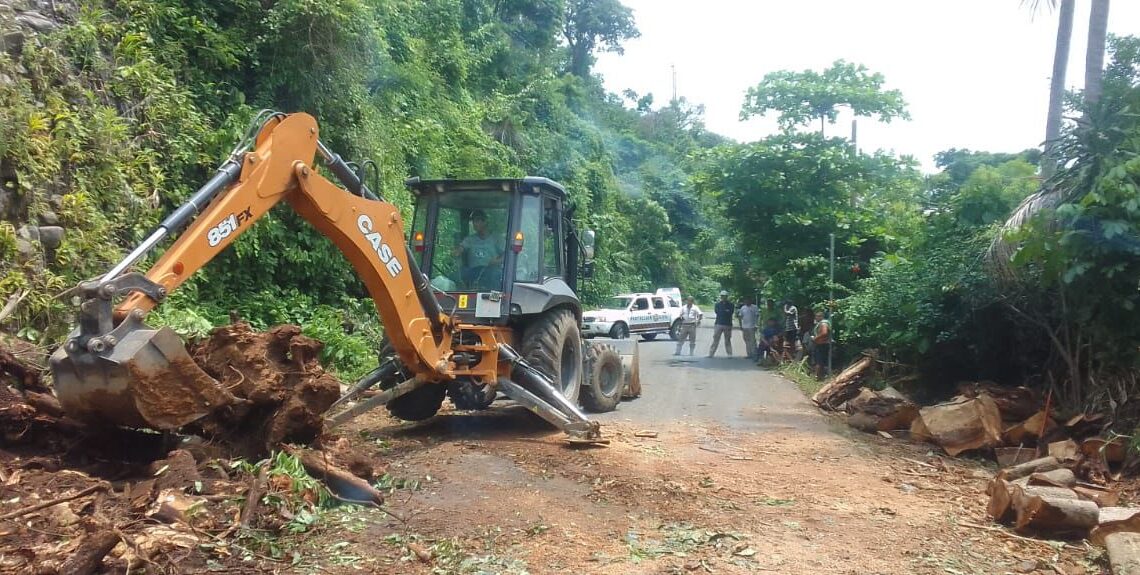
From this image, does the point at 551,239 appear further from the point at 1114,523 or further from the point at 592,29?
the point at 592,29

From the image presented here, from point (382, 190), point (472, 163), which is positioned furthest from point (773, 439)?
point (472, 163)

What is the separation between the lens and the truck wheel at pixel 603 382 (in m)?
11.4

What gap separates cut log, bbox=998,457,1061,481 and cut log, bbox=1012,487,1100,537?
129cm

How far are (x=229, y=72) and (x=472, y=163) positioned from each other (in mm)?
8550

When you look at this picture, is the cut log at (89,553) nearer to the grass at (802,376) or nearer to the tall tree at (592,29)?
the grass at (802,376)

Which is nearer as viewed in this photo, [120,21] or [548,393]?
[548,393]

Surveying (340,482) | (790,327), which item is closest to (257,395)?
(340,482)

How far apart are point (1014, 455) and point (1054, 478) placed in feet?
5.90

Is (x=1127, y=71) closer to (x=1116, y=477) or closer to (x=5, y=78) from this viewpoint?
(x=1116, y=477)

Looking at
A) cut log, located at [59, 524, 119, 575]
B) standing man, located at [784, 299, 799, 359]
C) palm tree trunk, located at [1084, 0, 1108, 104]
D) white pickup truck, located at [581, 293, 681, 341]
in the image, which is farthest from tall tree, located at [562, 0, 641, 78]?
cut log, located at [59, 524, 119, 575]

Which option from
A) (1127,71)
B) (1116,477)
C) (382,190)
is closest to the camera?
(1116,477)

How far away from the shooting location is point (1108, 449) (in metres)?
8.11

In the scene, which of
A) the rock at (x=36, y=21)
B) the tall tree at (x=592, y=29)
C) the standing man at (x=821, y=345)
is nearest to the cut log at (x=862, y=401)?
the standing man at (x=821, y=345)

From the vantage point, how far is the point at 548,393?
8.68 metres
